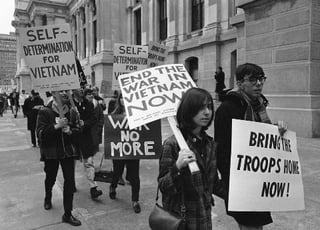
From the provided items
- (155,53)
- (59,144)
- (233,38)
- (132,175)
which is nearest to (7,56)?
(233,38)

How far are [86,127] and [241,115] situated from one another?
9.78 feet

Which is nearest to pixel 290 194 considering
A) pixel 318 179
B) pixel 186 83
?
pixel 186 83

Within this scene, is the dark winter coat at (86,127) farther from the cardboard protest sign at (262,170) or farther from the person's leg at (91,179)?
A: the cardboard protest sign at (262,170)

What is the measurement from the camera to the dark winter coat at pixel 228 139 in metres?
2.24

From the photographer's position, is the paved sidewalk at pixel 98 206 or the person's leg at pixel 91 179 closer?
the paved sidewalk at pixel 98 206

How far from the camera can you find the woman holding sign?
1.92 meters

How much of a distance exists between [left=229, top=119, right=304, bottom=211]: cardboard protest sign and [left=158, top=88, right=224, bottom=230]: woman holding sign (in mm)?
190

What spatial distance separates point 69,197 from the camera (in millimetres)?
3777

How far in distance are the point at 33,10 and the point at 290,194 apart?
55329 millimetres

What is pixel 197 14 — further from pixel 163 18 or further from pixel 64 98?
pixel 64 98

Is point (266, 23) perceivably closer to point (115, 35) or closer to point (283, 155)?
point (283, 155)

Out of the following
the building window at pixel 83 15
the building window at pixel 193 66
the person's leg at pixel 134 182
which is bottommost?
the person's leg at pixel 134 182

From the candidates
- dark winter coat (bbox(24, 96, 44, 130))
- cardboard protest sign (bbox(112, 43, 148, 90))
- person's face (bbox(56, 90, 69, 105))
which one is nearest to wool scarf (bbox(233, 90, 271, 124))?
person's face (bbox(56, 90, 69, 105))

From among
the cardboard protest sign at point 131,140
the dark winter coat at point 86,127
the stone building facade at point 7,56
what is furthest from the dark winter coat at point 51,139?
the stone building facade at point 7,56
